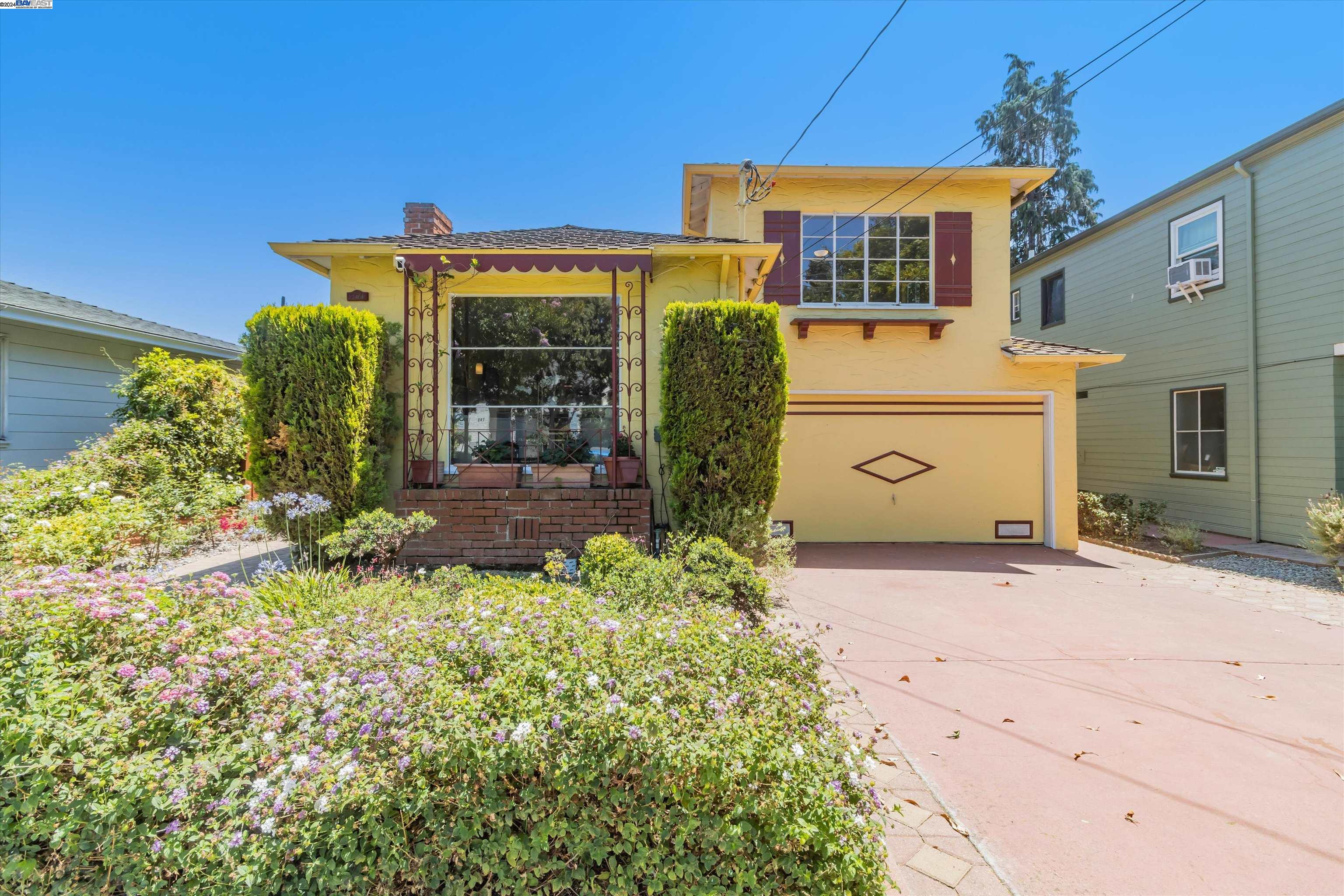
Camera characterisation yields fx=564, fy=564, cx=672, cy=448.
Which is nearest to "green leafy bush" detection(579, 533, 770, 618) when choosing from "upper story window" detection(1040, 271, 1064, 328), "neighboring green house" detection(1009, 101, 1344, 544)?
"neighboring green house" detection(1009, 101, 1344, 544)

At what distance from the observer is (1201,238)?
33.6 feet

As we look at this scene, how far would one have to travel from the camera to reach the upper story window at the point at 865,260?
9039mm

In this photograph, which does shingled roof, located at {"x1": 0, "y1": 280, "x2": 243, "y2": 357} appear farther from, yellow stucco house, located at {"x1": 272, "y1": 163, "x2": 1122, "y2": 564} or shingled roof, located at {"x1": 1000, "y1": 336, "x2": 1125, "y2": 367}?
shingled roof, located at {"x1": 1000, "y1": 336, "x2": 1125, "y2": 367}

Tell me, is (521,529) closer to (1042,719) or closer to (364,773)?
(364,773)

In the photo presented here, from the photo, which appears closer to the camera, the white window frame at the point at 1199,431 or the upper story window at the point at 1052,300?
the white window frame at the point at 1199,431

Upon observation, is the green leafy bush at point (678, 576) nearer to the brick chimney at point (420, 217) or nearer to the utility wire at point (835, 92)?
the utility wire at point (835, 92)

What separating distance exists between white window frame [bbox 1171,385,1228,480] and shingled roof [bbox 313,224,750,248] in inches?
363

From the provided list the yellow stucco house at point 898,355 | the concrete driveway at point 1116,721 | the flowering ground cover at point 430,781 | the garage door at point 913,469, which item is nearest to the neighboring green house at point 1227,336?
the yellow stucco house at point 898,355

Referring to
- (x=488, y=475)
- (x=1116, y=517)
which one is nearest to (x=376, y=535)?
(x=488, y=475)

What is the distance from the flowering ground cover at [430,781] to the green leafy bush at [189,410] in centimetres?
788

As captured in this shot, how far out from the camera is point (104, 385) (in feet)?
33.1

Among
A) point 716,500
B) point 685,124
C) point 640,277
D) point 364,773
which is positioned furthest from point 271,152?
point 364,773

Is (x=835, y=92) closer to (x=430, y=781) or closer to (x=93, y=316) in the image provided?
(x=430, y=781)

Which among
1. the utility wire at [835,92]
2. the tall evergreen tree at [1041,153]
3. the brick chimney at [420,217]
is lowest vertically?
the brick chimney at [420,217]
